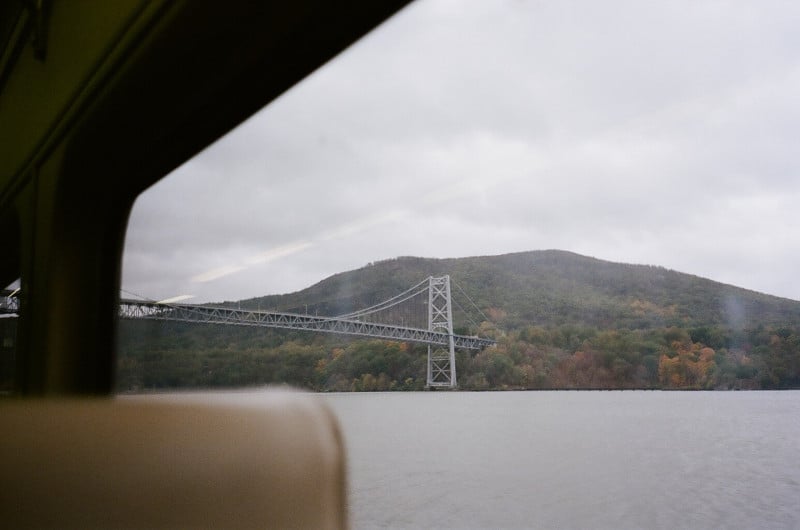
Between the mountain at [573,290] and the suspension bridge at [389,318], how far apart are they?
0.15 m

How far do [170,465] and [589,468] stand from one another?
12.8 meters

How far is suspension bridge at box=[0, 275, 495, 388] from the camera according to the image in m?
1.88

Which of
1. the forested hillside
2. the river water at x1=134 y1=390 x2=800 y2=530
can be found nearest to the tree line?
the forested hillside

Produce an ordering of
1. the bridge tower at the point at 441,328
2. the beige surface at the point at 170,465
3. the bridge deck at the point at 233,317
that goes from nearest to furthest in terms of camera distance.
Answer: the beige surface at the point at 170,465
the bridge deck at the point at 233,317
the bridge tower at the point at 441,328

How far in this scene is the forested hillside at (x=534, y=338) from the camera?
1823 mm

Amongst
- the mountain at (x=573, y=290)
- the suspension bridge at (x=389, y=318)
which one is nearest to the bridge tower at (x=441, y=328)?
the suspension bridge at (x=389, y=318)

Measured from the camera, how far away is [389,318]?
11.2 feet

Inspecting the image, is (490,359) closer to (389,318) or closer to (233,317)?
(389,318)

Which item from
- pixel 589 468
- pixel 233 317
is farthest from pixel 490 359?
pixel 589 468

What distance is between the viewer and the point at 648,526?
9352 millimetres

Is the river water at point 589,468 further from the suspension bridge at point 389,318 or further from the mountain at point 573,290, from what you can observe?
the mountain at point 573,290

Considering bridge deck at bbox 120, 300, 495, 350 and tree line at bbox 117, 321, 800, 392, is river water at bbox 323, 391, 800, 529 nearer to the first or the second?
tree line at bbox 117, 321, 800, 392

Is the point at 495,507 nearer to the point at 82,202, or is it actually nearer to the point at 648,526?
the point at 648,526

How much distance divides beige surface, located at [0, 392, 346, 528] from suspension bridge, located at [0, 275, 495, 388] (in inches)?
42.9
